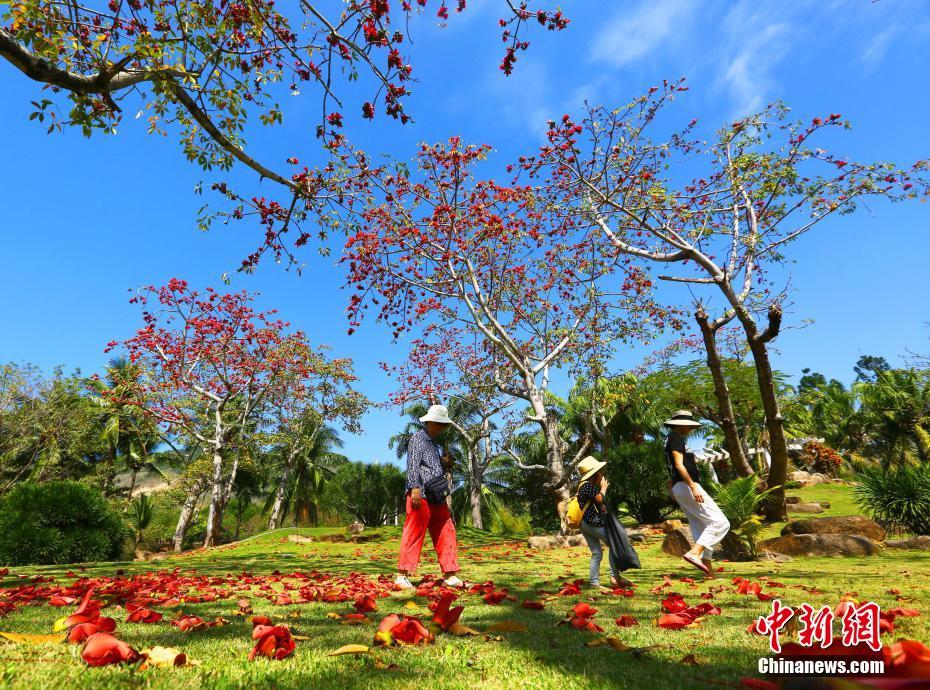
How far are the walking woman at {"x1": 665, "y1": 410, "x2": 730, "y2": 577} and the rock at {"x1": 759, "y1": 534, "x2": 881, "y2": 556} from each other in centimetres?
441

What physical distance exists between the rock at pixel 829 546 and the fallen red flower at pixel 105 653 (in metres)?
10.7

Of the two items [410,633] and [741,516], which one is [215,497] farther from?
[410,633]

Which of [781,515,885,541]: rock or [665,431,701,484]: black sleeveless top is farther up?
[665,431,701,484]: black sleeveless top

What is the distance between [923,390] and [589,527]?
36.0m

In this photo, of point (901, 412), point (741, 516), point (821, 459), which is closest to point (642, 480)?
point (741, 516)

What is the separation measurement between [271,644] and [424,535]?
354 centimetres

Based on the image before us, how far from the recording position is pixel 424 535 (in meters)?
5.91

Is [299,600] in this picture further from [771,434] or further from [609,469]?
[609,469]

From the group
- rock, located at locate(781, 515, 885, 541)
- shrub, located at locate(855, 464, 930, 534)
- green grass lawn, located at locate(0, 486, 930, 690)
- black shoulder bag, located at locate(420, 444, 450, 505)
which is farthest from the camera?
shrub, located at locate(855, 464, 930, 534)

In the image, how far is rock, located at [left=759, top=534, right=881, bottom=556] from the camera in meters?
9.39

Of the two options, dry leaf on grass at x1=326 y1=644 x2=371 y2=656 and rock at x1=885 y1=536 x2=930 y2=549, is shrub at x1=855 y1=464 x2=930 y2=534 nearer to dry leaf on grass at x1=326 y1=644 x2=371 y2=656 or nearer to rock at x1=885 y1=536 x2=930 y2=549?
rock at x1=885 y1=536 x2=930 y2=549

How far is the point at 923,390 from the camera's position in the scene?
30.8 m

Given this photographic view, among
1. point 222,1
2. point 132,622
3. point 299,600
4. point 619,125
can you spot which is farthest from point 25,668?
point 619,125

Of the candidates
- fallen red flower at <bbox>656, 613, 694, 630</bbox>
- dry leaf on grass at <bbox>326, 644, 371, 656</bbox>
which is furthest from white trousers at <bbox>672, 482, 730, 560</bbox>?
dry leaf on grass at <bbox>326, 644, 371, 656</bbox>
